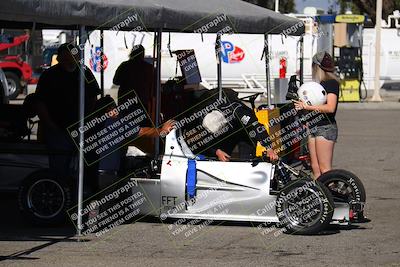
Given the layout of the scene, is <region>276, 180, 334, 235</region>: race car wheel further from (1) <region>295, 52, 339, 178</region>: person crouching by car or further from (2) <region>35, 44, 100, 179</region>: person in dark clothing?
(2) <region>35, 44, 100, 179</region>: person in dark clothing

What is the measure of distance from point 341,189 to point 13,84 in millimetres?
20029

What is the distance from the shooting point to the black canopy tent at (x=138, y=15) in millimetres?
8305

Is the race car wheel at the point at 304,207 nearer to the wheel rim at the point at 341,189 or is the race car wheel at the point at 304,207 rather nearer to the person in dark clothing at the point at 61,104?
the wheel rim at the point at 341,189

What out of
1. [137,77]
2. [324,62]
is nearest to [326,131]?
[324,62]

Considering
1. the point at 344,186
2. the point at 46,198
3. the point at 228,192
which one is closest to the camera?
the point at 228,192

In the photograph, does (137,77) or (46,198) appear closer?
(46,198)

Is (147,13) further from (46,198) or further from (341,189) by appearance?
(341,189)

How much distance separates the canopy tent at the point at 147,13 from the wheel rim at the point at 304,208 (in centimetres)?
210

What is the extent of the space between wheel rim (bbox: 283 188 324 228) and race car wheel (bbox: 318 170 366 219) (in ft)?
1.95

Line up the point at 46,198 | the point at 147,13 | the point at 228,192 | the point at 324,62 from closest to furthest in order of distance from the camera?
1. the point at 147,13
2. the point at 228,192
3. the point at 46,198
4. the point at 324,62

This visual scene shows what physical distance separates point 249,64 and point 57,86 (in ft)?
66.0

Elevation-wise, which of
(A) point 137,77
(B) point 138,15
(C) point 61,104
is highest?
(B) point 138,15

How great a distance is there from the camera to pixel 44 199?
979 centimetres

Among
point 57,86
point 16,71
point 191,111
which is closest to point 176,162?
point 57,86
